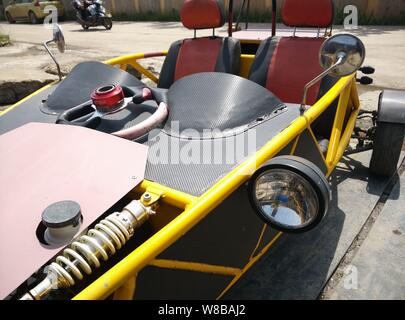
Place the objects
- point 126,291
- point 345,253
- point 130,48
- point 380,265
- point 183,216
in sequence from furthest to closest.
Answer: point 130,48 → point 345,253 → point 380,265 → point 183,216 → point 126,291

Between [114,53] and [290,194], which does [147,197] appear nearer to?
[290,194]

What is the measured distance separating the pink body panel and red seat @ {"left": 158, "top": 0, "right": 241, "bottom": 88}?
1.73m

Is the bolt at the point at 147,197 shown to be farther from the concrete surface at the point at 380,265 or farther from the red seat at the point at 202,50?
the red seat at the point at 202,50

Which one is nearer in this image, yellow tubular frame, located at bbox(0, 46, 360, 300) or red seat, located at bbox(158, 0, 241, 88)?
yellow tubular frame, located at bbox(0, 46, 360, 300)

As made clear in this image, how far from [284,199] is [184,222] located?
15.6 inches

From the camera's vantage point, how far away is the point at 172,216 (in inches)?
54.1

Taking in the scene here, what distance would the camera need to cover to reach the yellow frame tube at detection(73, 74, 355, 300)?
3.16 feet

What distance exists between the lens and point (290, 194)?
Answer: 1317mm

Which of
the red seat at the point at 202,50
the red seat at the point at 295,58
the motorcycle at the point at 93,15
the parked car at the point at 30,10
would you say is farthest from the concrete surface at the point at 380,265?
the parked car at the point at 30,10

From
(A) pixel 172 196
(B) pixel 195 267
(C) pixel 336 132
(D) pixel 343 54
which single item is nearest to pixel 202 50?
(C) pixel 336 132

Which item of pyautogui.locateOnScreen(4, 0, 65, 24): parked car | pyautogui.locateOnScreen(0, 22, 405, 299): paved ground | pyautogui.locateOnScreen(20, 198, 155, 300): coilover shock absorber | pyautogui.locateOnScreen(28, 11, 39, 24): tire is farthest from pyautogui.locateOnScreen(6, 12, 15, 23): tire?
pyautogui.locateOnScreen(20, 198, 155, 300): coilover shock absorber

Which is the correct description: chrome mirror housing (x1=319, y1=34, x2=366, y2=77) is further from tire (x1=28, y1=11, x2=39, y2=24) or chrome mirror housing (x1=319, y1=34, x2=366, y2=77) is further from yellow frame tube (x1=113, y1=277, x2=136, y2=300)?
tire (x1=28, y1=11, x2=39, y2=24)

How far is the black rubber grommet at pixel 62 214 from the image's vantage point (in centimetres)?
112

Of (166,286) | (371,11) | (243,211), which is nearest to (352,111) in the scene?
(243,211)
